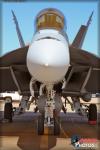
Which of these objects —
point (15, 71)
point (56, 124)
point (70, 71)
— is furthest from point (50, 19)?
point (56, 124)

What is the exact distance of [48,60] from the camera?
632 cm

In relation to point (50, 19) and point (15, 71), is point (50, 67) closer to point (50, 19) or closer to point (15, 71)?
point (50, 19)

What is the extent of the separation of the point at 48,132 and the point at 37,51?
3218 millimetres

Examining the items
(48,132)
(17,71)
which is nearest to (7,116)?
(17,71)

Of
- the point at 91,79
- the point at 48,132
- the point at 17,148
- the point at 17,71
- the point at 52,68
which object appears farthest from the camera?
the point at 91,79

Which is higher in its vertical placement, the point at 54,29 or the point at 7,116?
the point at 54,29

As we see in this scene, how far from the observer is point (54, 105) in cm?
838

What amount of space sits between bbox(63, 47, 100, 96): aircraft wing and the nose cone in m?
2.53

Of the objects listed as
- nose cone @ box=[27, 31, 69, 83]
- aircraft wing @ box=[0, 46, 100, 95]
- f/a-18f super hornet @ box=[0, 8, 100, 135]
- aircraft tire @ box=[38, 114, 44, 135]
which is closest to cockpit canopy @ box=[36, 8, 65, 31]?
f/a-18f super hornet @ box=[0, 8, 100, 135]

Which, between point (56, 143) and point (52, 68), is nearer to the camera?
point (52, 68)

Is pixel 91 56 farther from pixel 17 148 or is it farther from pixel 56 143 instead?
pixel 17 148

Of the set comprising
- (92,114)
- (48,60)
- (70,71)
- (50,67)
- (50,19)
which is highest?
(50,19)

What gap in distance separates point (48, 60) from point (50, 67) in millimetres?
136

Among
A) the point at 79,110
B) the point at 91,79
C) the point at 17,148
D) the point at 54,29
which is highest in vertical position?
the point at 54,29
